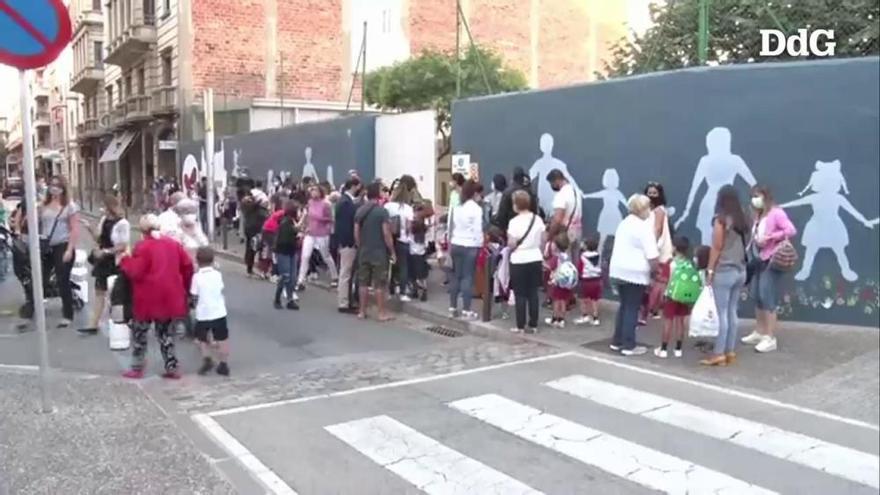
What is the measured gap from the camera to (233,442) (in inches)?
226

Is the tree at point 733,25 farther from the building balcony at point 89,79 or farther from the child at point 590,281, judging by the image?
the building balcony at point 89,79

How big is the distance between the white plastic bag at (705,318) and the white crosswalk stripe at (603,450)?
117cm

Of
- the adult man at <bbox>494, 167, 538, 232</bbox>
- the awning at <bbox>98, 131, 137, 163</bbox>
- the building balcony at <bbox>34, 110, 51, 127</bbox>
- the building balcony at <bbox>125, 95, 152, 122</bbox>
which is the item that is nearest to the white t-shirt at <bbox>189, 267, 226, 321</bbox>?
the adult man at <bbox>494, 167, 538, 232</bbox>

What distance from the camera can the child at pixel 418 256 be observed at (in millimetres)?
11523

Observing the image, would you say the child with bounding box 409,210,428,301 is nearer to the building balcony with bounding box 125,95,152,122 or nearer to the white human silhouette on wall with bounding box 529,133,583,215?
the white human silhouette on wall with bounding box 529,133,583,215

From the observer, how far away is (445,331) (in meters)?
9.98

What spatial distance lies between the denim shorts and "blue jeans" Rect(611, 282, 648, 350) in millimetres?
5100

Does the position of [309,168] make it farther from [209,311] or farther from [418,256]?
[209,311]

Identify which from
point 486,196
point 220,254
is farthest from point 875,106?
point 220,254

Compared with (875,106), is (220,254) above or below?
below

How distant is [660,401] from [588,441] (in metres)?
1.08

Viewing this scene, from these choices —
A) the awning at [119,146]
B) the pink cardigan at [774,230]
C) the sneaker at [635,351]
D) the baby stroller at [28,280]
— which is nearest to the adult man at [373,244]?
the sneaker at [635,351]

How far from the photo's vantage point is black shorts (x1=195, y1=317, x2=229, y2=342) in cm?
771

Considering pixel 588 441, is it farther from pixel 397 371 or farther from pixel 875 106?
pixel 875 106
